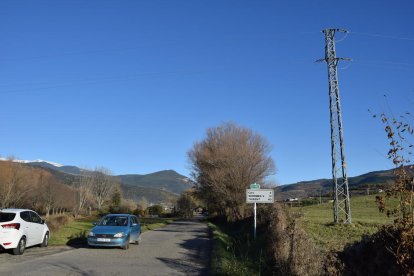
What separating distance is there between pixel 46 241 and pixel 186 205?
77880 mm

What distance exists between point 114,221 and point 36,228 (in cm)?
370

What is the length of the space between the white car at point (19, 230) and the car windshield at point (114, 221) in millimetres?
2881

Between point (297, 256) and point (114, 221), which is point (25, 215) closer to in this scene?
point (114, 221)

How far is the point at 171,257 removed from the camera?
16.6 meters

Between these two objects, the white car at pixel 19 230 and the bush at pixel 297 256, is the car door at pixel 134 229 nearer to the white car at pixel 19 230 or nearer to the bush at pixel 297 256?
the white car at pixel 19 230

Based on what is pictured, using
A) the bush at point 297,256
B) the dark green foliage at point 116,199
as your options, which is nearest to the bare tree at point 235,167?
the bush at point 297,256

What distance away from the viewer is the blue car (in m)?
18.2

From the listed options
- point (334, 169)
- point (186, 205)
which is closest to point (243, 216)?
point (334, 169)

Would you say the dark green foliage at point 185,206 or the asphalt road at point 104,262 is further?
the dark green foliage at point 185,206

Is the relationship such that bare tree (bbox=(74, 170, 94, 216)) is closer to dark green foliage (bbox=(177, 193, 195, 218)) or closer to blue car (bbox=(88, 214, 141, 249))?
dark green foliage (bbox=(177, 193, 195, 218))

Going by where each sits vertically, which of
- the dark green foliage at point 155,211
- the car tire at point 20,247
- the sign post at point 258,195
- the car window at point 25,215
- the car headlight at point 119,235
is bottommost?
the car tire at point 20,247

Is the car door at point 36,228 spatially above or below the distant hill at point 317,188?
below

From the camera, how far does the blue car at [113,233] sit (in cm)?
1825

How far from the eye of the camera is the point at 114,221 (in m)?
20.4
